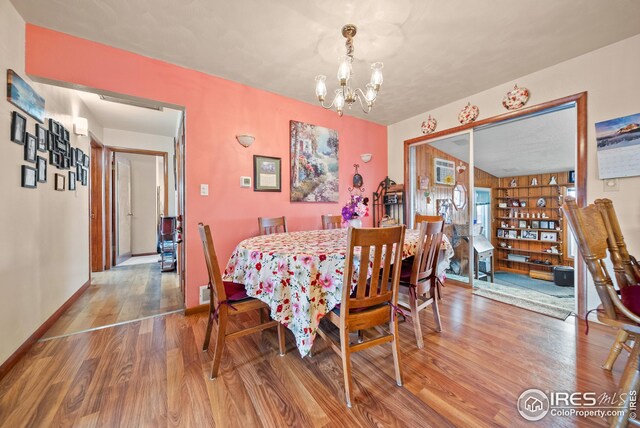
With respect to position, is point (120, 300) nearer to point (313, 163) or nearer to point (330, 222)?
point (330, 222)

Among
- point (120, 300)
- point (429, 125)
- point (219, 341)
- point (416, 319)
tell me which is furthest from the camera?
point (429, 125)

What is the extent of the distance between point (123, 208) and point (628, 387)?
721 centimetres

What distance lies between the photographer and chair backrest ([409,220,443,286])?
1725 millimetres

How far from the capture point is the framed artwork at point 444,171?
11.8ft

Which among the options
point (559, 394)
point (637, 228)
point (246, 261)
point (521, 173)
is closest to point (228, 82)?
point (246, 261)

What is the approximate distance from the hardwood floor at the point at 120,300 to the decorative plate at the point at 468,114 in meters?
4.15

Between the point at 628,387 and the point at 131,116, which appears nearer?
the point at 628,387

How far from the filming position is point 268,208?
304cm

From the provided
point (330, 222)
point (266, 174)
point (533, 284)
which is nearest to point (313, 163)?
point (266, 174)

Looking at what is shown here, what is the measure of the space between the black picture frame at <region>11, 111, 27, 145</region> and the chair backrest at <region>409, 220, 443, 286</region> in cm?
287

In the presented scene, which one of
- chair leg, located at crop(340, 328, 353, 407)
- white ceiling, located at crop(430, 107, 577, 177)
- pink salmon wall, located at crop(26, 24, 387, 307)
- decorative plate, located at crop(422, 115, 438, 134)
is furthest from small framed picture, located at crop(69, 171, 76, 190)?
white ceiling, located at crop(430, 107, 577, 177)

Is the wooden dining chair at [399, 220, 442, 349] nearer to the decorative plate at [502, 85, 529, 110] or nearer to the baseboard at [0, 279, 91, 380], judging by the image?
the decorative plate at [502, 85, 529, 110]

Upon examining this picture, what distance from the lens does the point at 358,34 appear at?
2006 mm

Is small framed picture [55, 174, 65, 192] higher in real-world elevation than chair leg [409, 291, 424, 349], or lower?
higher
